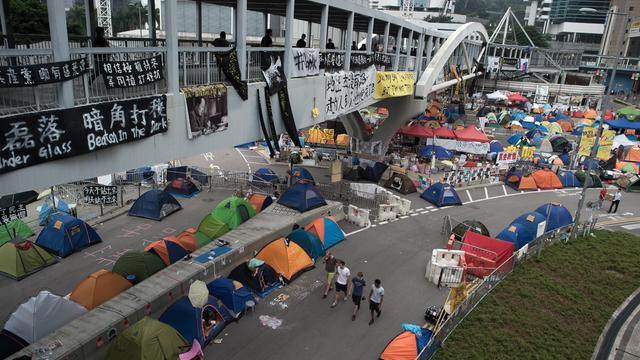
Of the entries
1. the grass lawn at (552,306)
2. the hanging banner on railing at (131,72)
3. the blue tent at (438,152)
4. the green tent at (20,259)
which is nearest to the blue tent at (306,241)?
the grass lawn at (552,306)

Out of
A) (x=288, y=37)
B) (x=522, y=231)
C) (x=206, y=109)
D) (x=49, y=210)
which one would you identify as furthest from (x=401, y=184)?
(x=49, y=210)

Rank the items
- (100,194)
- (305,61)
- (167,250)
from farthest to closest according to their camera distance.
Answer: (100,194)
(305,61)
(167,250)

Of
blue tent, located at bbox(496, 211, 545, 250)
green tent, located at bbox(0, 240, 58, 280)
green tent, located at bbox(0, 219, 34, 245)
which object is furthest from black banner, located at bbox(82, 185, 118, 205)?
blue tent, located at bbox(496, 211, 545, 250)

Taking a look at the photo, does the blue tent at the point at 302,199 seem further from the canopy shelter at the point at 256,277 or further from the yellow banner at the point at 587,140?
the yellow banner at the point at 587,140

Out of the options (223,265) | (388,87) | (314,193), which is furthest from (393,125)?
(223,265)

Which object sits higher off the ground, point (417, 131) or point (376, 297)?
point (417, 131)

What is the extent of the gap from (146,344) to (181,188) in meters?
14.1

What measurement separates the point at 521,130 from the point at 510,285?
3597 cm

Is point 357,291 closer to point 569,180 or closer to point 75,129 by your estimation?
point 75,129

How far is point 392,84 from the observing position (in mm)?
22969

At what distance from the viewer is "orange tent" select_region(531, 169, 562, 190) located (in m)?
27.3

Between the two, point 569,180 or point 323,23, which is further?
point 569,180

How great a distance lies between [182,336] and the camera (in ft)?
34.9

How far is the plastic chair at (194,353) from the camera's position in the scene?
9973 millimetres
